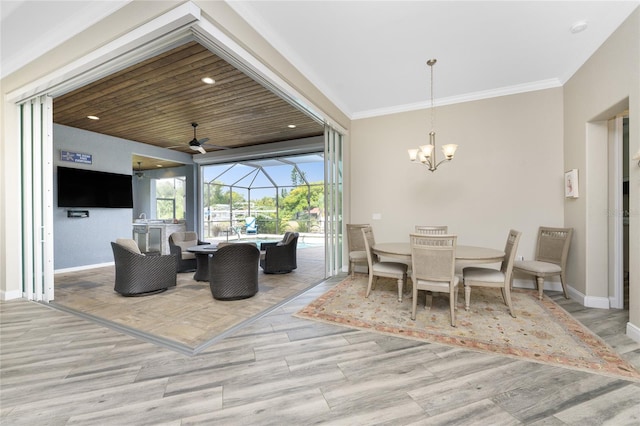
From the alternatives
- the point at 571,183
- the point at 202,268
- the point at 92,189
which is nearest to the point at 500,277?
the point at 571,183

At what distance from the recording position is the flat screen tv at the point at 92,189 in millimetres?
5312

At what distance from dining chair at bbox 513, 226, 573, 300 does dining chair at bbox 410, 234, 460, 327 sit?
152 cm

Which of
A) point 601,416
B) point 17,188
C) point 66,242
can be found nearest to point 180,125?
point 17,188

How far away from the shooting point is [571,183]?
11.6ft

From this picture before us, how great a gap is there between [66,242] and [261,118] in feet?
15.7

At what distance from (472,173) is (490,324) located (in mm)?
2566

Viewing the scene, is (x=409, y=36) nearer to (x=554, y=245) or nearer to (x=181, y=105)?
(x=554, y=245)

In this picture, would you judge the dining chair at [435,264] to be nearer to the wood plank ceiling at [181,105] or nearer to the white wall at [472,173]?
the white wall at [472,173]

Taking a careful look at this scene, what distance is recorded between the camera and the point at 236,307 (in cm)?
317

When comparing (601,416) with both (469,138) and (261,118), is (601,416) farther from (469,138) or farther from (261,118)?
(261,118)

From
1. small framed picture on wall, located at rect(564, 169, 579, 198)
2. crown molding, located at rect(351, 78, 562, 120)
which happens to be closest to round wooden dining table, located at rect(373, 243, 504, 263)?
small framed picture on wall, located at rect(564, 169, 579, 198)

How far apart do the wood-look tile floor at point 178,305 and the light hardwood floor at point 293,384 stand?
0.87ft

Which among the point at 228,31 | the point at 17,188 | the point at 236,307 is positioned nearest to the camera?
the point at 228,31

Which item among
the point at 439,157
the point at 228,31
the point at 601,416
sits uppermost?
the point at 228,31
